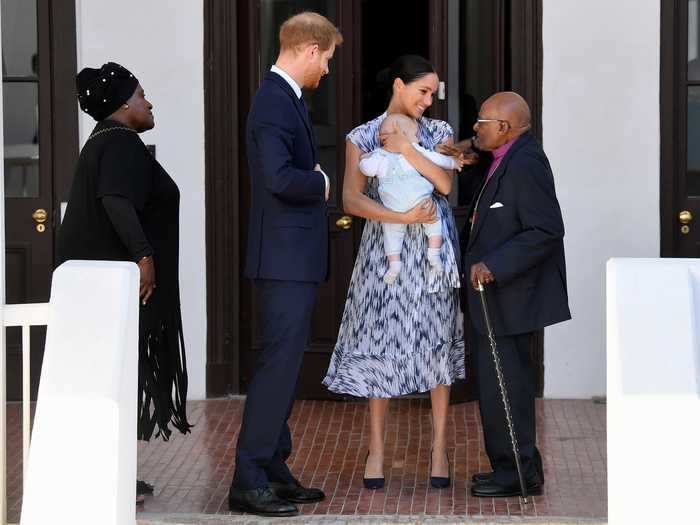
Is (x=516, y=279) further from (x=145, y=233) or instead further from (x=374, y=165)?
(x=145, y=233)

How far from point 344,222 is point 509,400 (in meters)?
2.26

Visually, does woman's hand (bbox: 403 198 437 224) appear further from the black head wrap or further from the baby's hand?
the black head wrap

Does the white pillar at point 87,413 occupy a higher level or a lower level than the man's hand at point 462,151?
lower

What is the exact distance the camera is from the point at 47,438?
3.88 metres

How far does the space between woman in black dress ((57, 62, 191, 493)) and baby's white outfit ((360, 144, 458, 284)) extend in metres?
0.87

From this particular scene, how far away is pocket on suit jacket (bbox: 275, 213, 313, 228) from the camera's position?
5332 mm

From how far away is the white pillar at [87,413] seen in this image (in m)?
3.83

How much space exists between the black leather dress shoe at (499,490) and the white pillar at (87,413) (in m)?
2.08

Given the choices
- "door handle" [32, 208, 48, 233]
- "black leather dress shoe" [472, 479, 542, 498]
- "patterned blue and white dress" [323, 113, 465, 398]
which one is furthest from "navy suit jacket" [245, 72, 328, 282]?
"door handle" [32, 208, 48, 233]

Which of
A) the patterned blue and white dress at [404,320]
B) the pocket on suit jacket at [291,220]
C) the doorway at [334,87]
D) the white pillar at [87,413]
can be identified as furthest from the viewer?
the doorway at [334,87]

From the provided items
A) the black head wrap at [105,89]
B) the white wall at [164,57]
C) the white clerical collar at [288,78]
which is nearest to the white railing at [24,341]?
the black head wrap at [105,89]

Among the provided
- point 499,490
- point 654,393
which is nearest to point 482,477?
point 499,490

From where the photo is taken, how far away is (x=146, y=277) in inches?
214

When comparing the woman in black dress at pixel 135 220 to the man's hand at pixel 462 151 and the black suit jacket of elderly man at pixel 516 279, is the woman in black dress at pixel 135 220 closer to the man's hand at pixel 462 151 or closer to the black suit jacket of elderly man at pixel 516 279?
the man's hand at pixel 462 151
